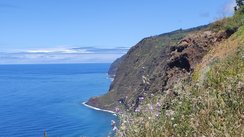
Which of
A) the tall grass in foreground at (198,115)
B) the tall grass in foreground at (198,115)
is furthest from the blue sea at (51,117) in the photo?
the tall grass in foreground at (198,115)

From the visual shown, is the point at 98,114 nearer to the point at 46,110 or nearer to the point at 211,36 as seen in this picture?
the point at 46,110

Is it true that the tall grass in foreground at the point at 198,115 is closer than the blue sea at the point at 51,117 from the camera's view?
Yes

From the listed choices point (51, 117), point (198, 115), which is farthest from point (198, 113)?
point (51, 117)

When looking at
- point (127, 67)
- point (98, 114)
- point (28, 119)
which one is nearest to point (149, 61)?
point (127, 67)

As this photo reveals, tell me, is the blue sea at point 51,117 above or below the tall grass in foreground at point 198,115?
below

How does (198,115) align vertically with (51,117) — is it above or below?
above

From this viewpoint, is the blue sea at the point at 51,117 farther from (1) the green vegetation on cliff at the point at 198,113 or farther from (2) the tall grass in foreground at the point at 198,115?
(2) the tall grass in foreground at the point at 198,115

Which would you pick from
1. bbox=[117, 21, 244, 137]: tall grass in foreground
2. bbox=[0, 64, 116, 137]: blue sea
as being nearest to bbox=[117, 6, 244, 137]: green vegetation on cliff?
bbox=[117, 21, 244, 137]: tall grass in foreground

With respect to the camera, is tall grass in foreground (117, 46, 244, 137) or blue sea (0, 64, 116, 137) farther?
blue sea (0, 64, 116, 137)

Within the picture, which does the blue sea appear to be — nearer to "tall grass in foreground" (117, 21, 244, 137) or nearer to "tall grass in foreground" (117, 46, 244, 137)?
"tall grass in foreground" (117, 21, 244, 137)

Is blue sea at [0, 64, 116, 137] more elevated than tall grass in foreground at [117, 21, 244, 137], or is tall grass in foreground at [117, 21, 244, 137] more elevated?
tall grass in foreground at [117, 21, 244, 137]

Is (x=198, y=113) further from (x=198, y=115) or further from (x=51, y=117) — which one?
(x=51, y=117)

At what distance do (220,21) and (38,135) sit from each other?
91.9 m

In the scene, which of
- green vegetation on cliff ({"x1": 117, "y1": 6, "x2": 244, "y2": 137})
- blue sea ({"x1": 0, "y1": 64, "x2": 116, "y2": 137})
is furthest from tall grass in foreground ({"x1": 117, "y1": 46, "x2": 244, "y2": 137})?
blue sea ({"x1": 0, "y1": 64, "x2": 116, "y2": 137})
